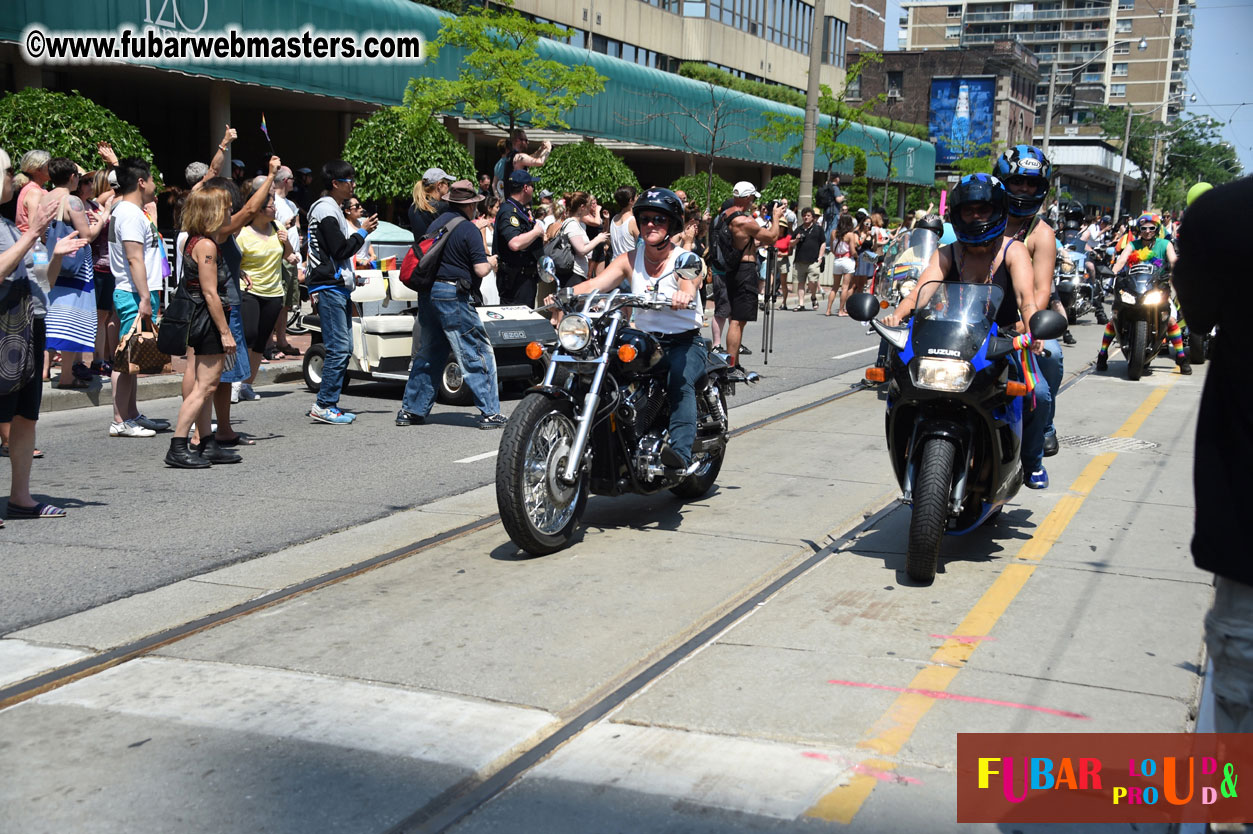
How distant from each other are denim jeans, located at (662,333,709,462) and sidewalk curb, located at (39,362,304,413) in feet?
17.0

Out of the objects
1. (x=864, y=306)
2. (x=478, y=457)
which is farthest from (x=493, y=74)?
(x=864, y=306)

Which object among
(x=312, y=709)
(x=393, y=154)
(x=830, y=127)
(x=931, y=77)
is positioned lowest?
(x=312, y=709)

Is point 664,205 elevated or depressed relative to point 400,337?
elevated

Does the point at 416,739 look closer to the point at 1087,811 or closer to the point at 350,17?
the point at 1087,811

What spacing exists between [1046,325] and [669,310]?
2057 millimetres

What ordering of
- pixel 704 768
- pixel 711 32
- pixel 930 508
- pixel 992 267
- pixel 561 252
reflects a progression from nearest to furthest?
pixel 704 768 < pixel 930 508 < pixel 992 267 < pixel 561 252 < pixel 711 32

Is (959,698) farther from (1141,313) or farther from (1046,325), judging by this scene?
(1141,313)

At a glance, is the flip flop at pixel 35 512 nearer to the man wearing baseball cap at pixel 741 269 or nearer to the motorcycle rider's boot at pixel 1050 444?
the motorcycle rider's boot at pixel 1050 444

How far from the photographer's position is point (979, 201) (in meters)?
6.18

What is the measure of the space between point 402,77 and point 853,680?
2421 cm

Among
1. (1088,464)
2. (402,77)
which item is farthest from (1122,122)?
(1088,464)

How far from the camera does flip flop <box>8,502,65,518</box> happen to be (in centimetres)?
676

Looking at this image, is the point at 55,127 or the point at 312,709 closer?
the point at 312,709

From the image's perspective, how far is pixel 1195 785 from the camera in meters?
3.52
